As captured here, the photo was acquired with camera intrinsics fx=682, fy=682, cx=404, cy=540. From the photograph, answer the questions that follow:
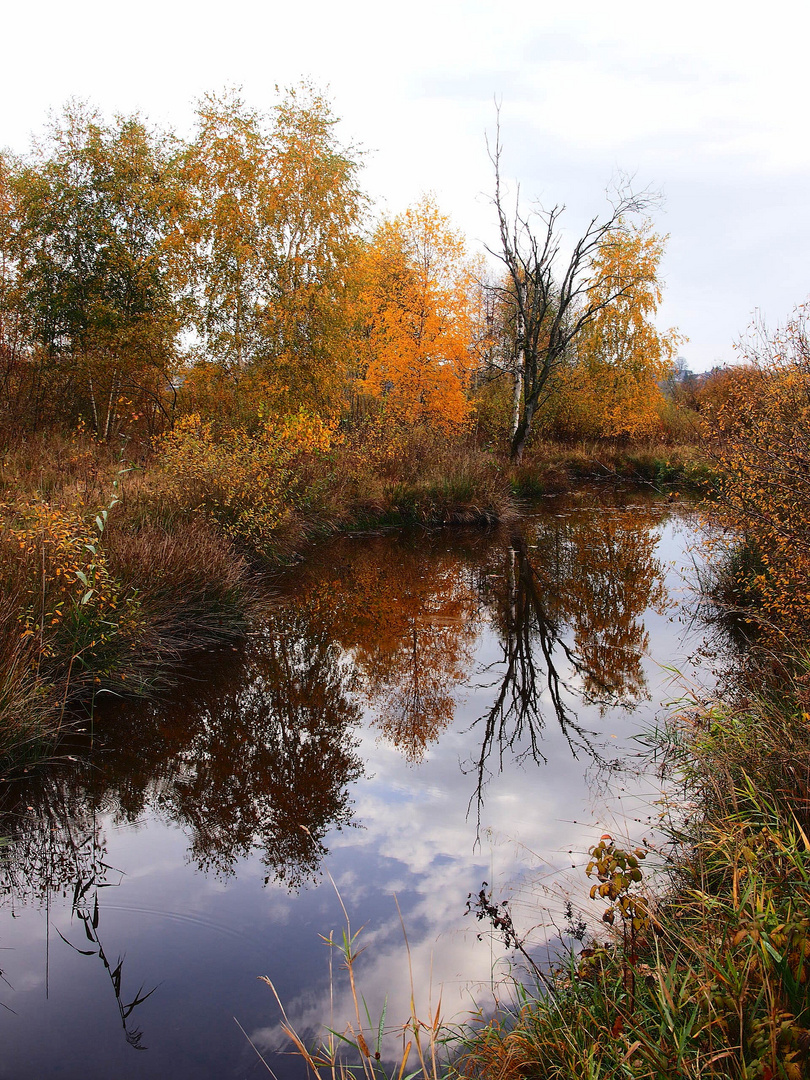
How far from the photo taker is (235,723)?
18.3 feet

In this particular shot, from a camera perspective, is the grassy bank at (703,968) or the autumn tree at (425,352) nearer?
the grassy bank at (703,968)

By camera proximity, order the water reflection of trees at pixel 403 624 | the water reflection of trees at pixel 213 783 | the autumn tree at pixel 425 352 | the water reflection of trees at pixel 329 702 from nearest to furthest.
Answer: the water reflection of trees at pixel 213 783, the water reflection of trees at pixel 329 702, the water reflection of trees at pixel 403 624, the autumn tree at pixel 425 352

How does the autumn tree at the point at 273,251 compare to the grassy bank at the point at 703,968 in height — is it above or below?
above

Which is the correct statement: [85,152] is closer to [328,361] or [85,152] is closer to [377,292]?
[328,361]

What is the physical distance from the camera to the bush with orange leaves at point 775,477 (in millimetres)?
4969

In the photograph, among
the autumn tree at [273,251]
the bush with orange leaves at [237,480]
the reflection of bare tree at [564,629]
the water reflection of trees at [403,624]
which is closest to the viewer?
the reflection of bare tree at [564,629]

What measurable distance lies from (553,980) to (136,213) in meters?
19.6

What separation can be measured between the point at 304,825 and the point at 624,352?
27.1 meters

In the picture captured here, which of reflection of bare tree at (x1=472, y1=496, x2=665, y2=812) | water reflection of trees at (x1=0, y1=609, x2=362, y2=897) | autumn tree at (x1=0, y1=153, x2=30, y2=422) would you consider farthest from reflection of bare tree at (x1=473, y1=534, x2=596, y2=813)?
autumn tree at (x1=0, y1=153, x2=30, y2=422)

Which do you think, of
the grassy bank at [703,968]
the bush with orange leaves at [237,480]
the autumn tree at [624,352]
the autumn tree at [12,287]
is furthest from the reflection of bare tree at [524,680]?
the autumn tree at [624,352]

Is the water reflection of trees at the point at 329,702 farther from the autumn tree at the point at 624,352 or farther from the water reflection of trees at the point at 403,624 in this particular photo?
the autumn tree at the point at 624,352

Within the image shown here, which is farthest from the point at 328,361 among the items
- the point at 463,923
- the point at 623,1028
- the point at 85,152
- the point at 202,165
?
the point at 623,1028

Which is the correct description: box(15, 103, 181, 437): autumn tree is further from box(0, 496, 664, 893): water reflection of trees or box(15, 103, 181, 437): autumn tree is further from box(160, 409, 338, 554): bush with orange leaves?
box(0, 496, 664, 893): water reflection of trees

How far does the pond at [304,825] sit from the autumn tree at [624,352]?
20807 mm
